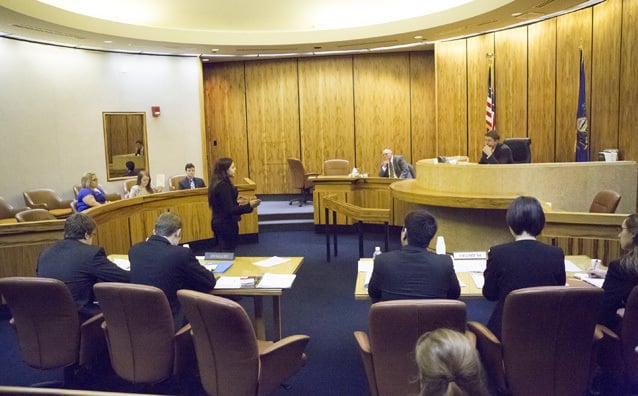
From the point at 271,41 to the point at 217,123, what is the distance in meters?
3.24

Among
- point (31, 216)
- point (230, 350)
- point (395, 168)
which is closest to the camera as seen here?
point (230, 350)

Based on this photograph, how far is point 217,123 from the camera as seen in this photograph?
12844 mm

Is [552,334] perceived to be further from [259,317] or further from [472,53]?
[472,53]

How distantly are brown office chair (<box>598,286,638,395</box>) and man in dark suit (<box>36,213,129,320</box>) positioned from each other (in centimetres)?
297

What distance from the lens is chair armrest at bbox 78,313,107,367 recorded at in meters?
3.73

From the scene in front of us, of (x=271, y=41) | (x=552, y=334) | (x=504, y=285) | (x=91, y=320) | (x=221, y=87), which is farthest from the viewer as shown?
(x=221, y=87)

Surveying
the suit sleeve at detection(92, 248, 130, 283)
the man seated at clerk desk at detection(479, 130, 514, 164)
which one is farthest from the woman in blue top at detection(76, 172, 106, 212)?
the man seated at clerk desk at detection(479, 130, 514, 164)

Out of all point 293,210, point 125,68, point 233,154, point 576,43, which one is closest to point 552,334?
point 576,43

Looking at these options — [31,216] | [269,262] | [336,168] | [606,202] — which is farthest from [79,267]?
[336,168]

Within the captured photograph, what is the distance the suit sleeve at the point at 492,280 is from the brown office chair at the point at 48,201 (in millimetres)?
7305

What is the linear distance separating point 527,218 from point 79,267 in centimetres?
284

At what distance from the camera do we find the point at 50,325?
366cm

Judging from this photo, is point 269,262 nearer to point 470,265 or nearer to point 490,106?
point 470,265

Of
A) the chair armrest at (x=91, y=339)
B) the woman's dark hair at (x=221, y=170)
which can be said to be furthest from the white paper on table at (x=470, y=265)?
the woman's dark hair at (x=221, y=170)
